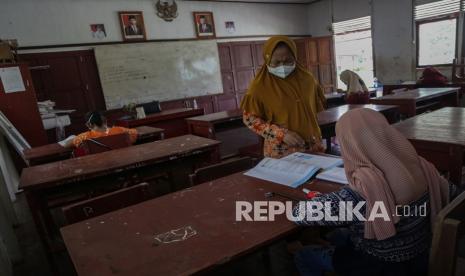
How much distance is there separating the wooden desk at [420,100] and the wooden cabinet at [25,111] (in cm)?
449

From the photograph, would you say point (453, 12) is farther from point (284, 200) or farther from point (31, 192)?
point (31, 192)

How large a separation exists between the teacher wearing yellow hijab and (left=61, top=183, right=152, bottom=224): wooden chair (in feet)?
2.37

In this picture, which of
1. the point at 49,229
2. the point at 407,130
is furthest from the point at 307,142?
the point at 49,229

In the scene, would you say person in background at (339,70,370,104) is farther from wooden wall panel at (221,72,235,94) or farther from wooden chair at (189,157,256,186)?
wooden chair at (189,157,256,186)

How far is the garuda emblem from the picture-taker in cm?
606

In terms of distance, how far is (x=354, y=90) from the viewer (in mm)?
4625

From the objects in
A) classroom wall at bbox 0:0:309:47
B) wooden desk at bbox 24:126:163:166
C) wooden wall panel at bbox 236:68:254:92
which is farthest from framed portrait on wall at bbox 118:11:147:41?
wooden desk at bbox 24:126:163:166

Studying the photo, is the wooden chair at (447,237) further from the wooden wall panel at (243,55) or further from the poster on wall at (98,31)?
the wooden wall panel at (243,55)

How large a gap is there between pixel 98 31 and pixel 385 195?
5.78 meters

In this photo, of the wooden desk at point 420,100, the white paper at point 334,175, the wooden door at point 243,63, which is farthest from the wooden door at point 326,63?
the white paper at point 334,175

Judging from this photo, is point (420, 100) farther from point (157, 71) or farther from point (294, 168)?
point (157, 71)

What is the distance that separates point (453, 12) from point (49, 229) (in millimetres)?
6934

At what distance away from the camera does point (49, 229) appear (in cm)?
232

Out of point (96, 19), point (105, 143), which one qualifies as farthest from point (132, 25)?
point (105, 143)
